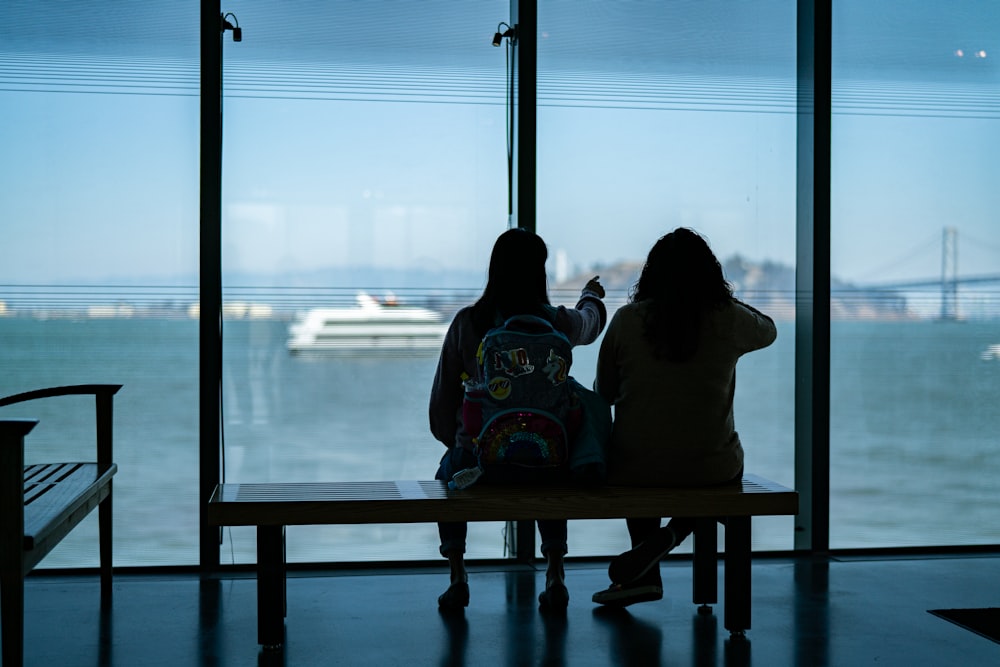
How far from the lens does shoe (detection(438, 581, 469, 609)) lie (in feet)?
11.8

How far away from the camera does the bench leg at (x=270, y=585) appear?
3094 mm

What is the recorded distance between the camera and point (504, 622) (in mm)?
3465

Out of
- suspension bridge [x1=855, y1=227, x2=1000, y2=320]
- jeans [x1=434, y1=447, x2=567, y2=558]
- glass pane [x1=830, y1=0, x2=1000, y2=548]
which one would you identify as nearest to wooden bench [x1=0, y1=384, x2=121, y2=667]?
jeans [x1=434, y1=447, x2=567, y2=558]

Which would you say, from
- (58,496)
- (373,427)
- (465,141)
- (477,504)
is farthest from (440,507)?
(465,141)

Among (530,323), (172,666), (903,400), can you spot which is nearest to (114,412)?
(172,666)

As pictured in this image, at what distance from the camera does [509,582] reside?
4012mm

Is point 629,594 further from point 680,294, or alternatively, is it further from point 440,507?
point 680,294

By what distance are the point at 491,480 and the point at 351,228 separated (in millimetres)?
1403

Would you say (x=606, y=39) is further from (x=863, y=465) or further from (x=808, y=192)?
(x=863, y=465)

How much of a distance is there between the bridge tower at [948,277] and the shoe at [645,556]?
1964 millimetres

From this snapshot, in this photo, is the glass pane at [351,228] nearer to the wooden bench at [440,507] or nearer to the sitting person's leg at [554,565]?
the sitting person's leg at [554,565]

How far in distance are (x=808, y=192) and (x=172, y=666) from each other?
3024 mm

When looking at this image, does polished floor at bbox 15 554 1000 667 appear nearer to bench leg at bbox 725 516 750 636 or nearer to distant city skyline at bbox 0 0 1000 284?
bench leg at bbox 725 516 750 636

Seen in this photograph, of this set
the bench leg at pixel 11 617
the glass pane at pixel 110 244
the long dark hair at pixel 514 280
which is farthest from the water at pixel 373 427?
the bench leg at pixel 11 617
